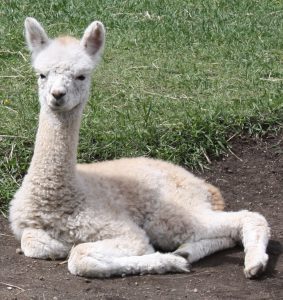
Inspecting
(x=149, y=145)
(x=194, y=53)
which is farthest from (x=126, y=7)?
(x=149, y=145)

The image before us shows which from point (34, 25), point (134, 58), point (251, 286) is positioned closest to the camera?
point (251, 286)

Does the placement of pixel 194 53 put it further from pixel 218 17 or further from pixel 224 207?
pixel 224 207

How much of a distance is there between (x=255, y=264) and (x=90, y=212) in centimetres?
117

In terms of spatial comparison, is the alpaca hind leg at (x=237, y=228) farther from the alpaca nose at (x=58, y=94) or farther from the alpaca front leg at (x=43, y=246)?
the alpaca nose at (x=58, y=94)

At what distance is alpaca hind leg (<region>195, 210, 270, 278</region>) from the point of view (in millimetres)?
6473

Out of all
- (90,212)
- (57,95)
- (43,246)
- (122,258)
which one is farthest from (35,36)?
(122,258)

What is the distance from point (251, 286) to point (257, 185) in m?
2.07

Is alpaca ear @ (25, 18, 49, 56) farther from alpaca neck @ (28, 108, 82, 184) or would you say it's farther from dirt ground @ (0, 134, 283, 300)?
dirt ground @ (0, 134, 283, 300)

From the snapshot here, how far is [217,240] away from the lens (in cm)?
667

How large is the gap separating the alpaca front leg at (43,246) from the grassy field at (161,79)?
120cm

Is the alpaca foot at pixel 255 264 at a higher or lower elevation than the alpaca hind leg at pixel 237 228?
lower

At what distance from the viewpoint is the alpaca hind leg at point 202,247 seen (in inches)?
251

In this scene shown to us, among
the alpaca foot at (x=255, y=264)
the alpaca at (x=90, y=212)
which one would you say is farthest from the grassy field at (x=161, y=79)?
the alpaca foot at (x=255, y=264)

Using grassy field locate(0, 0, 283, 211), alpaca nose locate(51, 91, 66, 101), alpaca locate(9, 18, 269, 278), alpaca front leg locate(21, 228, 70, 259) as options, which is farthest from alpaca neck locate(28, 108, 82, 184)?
grassy field locate(0, 0, 283, 211)
